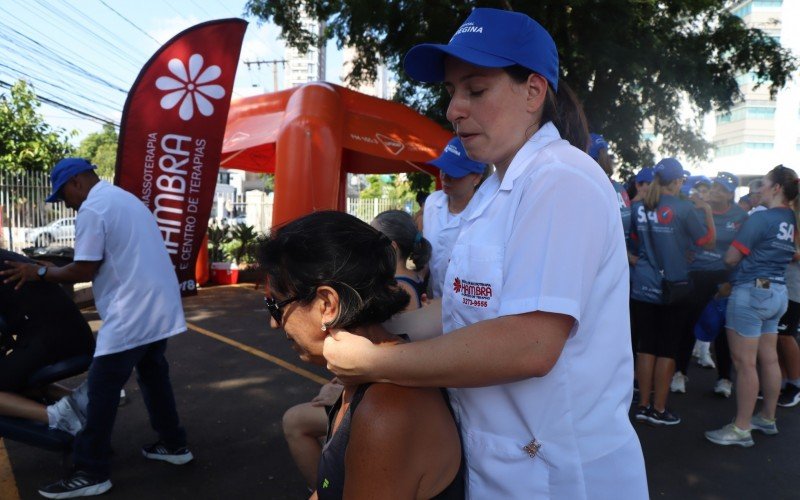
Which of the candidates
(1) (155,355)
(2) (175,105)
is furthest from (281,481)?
(2) (175,105)

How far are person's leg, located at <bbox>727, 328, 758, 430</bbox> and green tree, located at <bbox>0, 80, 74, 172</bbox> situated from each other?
44.1 ft

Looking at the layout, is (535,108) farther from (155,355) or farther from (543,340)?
(155,355)

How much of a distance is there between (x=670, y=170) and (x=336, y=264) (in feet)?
12.7

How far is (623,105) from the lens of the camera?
1281 centimetres

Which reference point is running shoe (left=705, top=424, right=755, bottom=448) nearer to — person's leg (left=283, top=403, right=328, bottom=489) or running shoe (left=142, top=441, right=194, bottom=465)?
person's leg (left=283, top=403, right=328, bottom=489)

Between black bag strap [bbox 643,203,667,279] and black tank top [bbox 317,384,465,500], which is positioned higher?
black bag strap [bbox 643,203,667,279]

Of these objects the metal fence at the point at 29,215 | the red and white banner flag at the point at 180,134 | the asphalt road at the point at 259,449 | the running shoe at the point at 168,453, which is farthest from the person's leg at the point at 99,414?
the metal fence at the point at 29,215

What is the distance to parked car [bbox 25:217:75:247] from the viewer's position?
10.1 metres

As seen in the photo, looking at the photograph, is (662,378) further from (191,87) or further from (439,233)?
(191,87)

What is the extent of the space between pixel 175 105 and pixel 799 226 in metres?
5.54

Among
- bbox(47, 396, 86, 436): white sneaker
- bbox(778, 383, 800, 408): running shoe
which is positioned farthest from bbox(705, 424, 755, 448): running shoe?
bbox(47, 396, 86, 436): white sneaker

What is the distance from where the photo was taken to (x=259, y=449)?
4.11 meters

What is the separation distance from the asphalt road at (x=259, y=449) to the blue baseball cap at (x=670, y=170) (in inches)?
79.4

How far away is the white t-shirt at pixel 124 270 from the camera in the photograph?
342 cm
